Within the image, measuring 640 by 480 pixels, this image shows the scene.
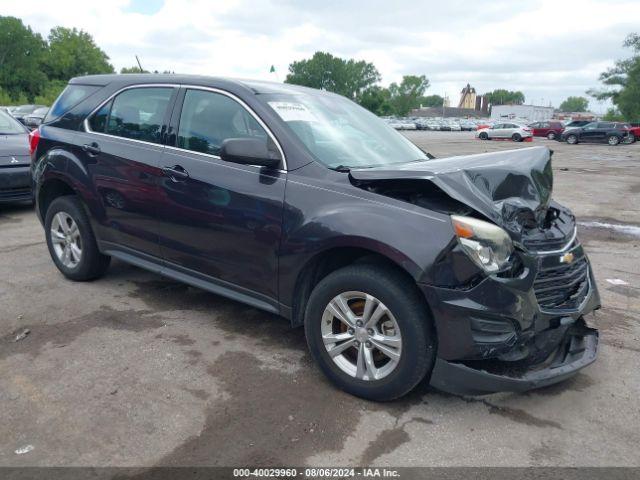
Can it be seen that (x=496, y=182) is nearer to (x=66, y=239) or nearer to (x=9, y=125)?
(x=66, y=239)

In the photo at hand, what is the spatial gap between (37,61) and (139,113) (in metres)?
95.9

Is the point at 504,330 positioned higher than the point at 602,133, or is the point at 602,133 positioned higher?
the point at 602,133

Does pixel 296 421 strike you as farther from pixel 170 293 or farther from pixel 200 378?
pixel 170 293

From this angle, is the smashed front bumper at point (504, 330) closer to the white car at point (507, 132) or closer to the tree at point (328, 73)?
the white car at point (507, 132)

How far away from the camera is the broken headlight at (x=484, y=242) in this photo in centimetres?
285

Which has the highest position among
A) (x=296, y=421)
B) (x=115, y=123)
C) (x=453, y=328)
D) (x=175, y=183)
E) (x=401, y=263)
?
(x=115, y=123)

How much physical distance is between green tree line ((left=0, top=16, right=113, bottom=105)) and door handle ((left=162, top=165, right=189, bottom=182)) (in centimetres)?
8065

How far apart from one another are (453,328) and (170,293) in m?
2.90

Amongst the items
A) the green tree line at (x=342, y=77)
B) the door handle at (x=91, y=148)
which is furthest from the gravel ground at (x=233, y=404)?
the green tree line at (x=342, y=77)

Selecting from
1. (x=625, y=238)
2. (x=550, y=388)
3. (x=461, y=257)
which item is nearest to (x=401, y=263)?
(x=461, y=257)

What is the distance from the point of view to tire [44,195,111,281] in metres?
4.94

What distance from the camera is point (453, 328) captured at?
2.88 meters

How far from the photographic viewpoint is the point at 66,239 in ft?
16.9

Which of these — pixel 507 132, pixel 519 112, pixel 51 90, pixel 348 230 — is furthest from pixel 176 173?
pixel 519 112
